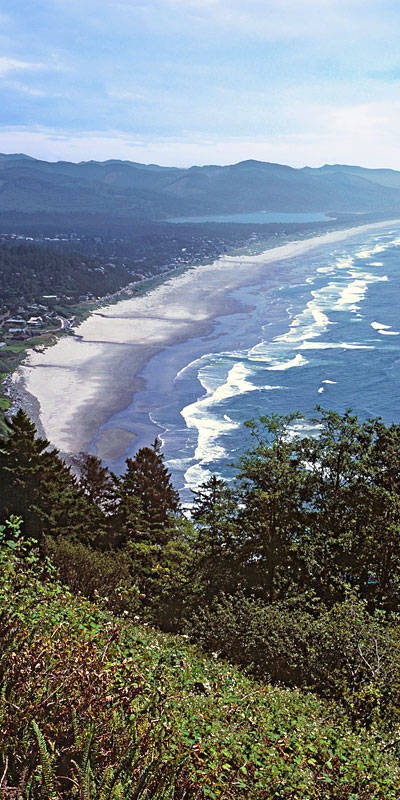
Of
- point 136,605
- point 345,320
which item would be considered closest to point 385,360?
point 345,320

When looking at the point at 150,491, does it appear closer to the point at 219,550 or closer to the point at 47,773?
the point at 219,550

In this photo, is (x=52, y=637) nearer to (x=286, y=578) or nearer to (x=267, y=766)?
(x=267, y=766)

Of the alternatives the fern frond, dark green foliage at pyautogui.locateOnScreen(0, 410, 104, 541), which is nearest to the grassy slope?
the fern frond

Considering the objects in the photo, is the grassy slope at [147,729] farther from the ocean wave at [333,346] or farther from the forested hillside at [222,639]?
the ocean wave at [333,346]

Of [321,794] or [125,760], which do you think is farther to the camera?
[321,794]

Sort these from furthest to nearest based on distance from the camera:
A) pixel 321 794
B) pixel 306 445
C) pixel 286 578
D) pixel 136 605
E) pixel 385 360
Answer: pixel 385 360 → pixel 306 445 → pixel 286 578 → pixel 136 605 → pixel 321 794

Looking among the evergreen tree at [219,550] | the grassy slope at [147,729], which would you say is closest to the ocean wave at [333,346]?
the evergreen tree at [219,550]
